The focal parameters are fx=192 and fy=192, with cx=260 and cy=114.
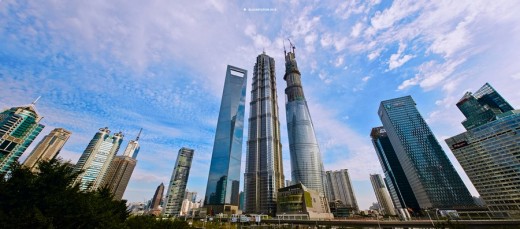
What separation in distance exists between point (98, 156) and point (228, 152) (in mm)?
118497

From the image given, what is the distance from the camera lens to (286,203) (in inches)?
4294

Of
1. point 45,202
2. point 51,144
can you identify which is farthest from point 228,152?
point 45,202

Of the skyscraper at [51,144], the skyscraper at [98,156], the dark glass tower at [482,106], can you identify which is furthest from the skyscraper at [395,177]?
the skyscraper at [51,144]

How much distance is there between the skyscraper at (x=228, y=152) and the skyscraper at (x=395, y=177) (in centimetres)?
13969

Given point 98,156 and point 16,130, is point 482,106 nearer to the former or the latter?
point 16,130

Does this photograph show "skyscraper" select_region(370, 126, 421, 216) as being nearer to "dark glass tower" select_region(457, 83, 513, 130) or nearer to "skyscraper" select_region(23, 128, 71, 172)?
"dark glass tower" select_region(457, 83, 513, 130)

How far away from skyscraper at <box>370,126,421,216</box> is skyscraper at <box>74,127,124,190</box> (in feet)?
834

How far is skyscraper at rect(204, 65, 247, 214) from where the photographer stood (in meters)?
155

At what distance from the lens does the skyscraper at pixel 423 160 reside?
4875 inches

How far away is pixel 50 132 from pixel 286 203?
190001 mm

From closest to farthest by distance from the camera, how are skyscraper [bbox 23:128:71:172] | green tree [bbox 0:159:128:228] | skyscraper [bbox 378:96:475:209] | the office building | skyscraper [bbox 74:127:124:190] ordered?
green tree [bbox 0:159:128:228]
the office building
skyscraper [bbox 378:96:475:209]
skyscraper [bbox 23:128:71:172]
skyscraper [bbox 74:127:124:190]

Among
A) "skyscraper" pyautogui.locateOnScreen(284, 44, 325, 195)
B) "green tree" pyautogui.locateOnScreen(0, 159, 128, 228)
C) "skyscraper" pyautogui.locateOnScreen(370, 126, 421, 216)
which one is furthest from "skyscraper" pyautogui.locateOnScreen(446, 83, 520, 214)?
"green tree" pyautogui.locateOnScreen(0, 159, 128, 228)

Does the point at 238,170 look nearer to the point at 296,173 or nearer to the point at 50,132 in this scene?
the point at 296,173

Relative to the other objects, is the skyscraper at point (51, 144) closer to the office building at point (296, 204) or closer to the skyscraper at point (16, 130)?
the skyscraper at point (16, 130)
